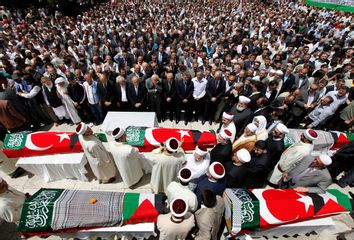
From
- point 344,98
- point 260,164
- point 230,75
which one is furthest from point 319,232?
point 230,75

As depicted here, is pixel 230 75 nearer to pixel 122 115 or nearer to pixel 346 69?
pixel 122 115

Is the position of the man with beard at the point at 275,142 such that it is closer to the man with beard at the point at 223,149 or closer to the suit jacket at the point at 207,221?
the man with beard at the point at 223,149

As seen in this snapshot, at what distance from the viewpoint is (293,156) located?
11.0 ft

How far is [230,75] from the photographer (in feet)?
17.6

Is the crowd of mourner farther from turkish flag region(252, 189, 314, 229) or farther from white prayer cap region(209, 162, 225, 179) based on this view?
turkish flag region(252, 189, 314, 229)

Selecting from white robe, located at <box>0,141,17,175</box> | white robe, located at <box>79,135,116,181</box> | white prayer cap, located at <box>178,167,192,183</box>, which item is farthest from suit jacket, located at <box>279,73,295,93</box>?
white robe, located at <box>0,141,17,175</box>

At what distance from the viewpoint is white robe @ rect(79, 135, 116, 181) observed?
3.31 metres

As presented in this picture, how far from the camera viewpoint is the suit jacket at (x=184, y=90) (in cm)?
532

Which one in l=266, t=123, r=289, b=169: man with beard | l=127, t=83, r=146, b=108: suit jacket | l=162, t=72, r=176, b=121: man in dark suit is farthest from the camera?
l=162, t=72, r=176, b=121: man in dark suit

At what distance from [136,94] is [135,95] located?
0.14 feet

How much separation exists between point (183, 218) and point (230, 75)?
431cm

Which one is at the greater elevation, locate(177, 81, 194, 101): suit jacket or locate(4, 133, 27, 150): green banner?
locate(177, 81, 194, 101): suit jacket

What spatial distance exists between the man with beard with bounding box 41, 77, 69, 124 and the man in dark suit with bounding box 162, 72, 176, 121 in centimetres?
305

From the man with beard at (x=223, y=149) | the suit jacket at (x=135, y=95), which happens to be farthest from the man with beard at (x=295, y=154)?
the suit jacket at (x=135, y=95)
